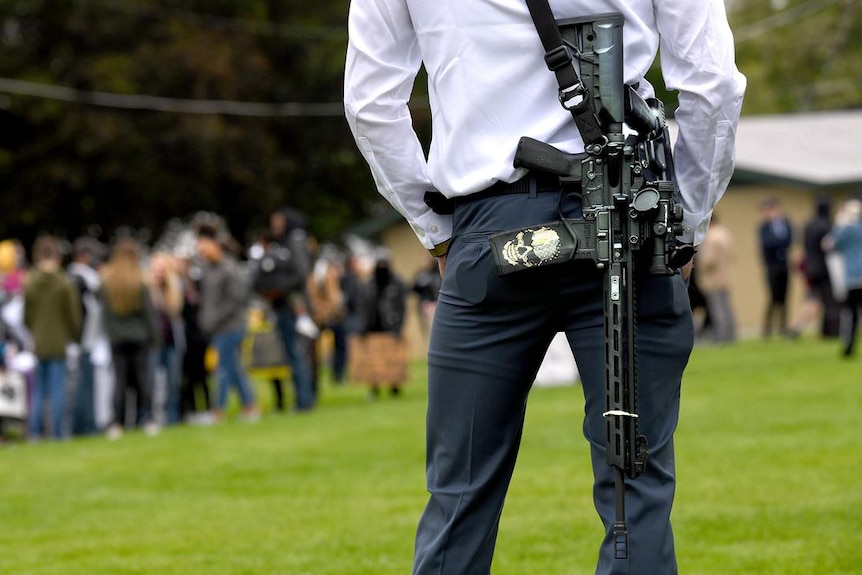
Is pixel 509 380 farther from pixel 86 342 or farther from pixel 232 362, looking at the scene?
pixel 86 342

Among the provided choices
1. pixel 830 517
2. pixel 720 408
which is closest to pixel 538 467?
pixel 830 517

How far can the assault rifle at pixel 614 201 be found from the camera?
3.46m

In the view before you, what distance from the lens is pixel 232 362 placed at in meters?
16.2

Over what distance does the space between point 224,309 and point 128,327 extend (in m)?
1.16

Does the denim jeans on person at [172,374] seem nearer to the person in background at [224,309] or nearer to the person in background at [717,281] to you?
the person in background at [224,309]

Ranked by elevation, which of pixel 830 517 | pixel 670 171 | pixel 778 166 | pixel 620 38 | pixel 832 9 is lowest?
pixel 830 517

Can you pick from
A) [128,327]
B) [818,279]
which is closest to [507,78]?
[128,327]

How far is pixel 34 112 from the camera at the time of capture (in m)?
34.9

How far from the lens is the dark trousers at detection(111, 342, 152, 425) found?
50.8 feet

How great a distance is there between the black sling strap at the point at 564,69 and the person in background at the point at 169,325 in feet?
43.1

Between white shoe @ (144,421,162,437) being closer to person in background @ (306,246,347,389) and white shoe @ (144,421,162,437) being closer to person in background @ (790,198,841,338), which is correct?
person in background @ (306,246,347,389)

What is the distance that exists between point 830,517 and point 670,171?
405 centimetres

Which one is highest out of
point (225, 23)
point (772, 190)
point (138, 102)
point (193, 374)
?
point (225, 23)

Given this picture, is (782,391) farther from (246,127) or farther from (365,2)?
(246,127)
